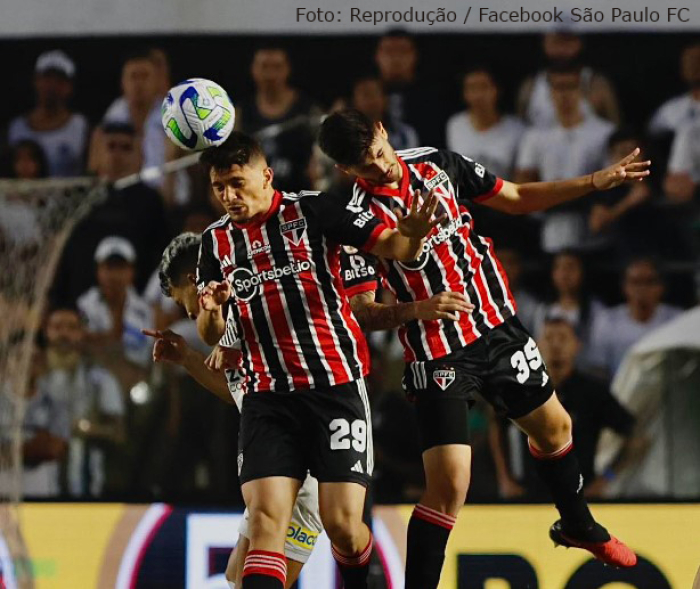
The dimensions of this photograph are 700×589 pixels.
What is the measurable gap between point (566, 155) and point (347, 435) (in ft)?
13.1

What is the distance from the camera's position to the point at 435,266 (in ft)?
16.4

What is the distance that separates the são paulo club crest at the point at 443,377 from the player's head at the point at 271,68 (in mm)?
3761

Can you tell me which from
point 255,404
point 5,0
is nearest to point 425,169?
point 255,404

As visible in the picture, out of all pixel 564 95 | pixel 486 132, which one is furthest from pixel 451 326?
pixel 564 95

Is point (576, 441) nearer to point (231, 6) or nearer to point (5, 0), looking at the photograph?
point (231, 6)

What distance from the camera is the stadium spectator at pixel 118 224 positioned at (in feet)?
26.6

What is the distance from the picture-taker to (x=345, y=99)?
324 inches

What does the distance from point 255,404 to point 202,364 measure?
641 mm

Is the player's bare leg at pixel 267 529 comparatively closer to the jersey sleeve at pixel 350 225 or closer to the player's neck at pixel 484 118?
the jersey sleeve at pixel 350 225

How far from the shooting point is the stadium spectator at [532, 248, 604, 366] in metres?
7.79

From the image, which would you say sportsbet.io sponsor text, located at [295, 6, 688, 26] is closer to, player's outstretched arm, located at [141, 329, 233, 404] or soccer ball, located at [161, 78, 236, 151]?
soccer ball, located at [161, 78, 236, 151]

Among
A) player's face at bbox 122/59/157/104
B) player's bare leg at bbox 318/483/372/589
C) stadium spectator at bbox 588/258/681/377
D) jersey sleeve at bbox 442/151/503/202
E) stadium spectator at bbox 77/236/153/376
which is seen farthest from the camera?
player's face at bbox 122/59/157/104

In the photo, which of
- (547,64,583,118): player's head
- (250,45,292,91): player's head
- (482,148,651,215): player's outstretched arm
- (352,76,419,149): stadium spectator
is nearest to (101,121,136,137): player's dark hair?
(250,45,292,91): player's head

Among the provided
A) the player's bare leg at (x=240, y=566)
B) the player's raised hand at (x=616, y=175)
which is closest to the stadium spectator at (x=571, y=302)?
the player's raised hand at (x=616, y=175)
